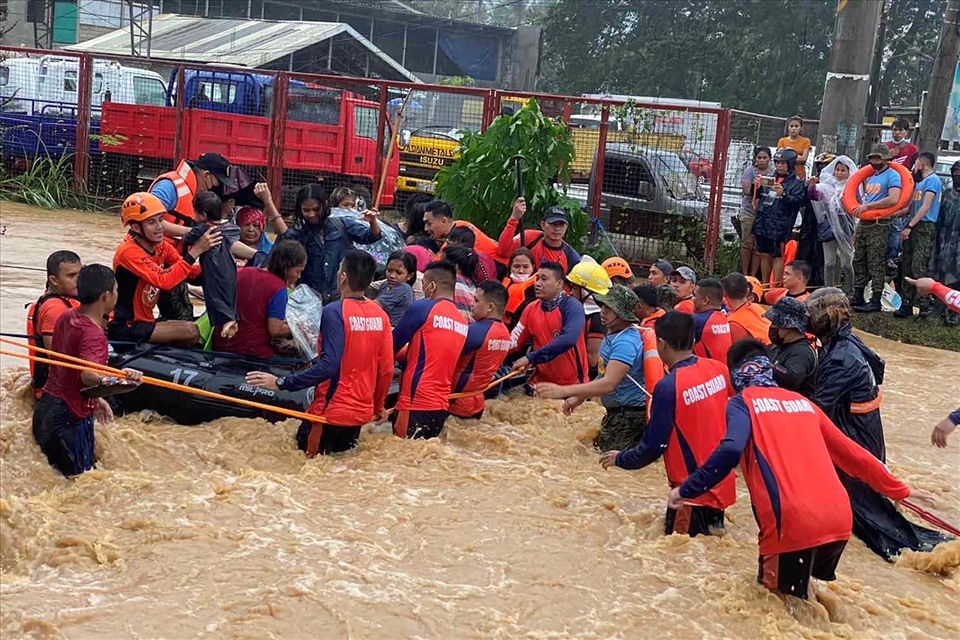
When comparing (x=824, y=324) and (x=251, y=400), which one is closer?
(x=824, y=324)

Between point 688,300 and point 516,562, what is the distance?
3513 mm

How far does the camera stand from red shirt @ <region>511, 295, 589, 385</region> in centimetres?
844

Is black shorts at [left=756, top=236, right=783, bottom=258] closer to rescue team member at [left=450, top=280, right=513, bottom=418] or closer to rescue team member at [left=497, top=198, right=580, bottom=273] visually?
rescue team member at [left=497, top=198, right=580, bottom=273]

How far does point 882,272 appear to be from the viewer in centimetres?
1396

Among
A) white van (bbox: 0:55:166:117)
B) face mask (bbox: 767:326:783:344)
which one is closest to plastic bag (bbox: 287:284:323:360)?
face mask (bbox: 767:326:783:344)

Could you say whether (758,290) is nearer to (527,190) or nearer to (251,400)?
(527,190)

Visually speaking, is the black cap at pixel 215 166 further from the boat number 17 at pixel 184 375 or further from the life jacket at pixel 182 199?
the boat number 17 at pixel 184 375

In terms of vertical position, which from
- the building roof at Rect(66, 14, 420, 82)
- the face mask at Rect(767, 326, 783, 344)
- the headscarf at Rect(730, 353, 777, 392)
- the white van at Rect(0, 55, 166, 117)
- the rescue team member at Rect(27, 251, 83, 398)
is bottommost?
the rescue team member at Rect(27, 251, 83, 398)

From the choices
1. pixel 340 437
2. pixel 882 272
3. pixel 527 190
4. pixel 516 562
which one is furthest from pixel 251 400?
pixel 882 272

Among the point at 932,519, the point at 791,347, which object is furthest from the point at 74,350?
the point at 932,519

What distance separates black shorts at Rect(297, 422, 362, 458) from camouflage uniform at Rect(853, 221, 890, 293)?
8619mm

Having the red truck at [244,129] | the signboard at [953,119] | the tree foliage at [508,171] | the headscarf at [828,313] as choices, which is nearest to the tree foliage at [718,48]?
the signboard at [953,119]

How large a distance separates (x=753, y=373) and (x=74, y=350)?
3.66m

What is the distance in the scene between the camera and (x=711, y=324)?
26.2 ft
